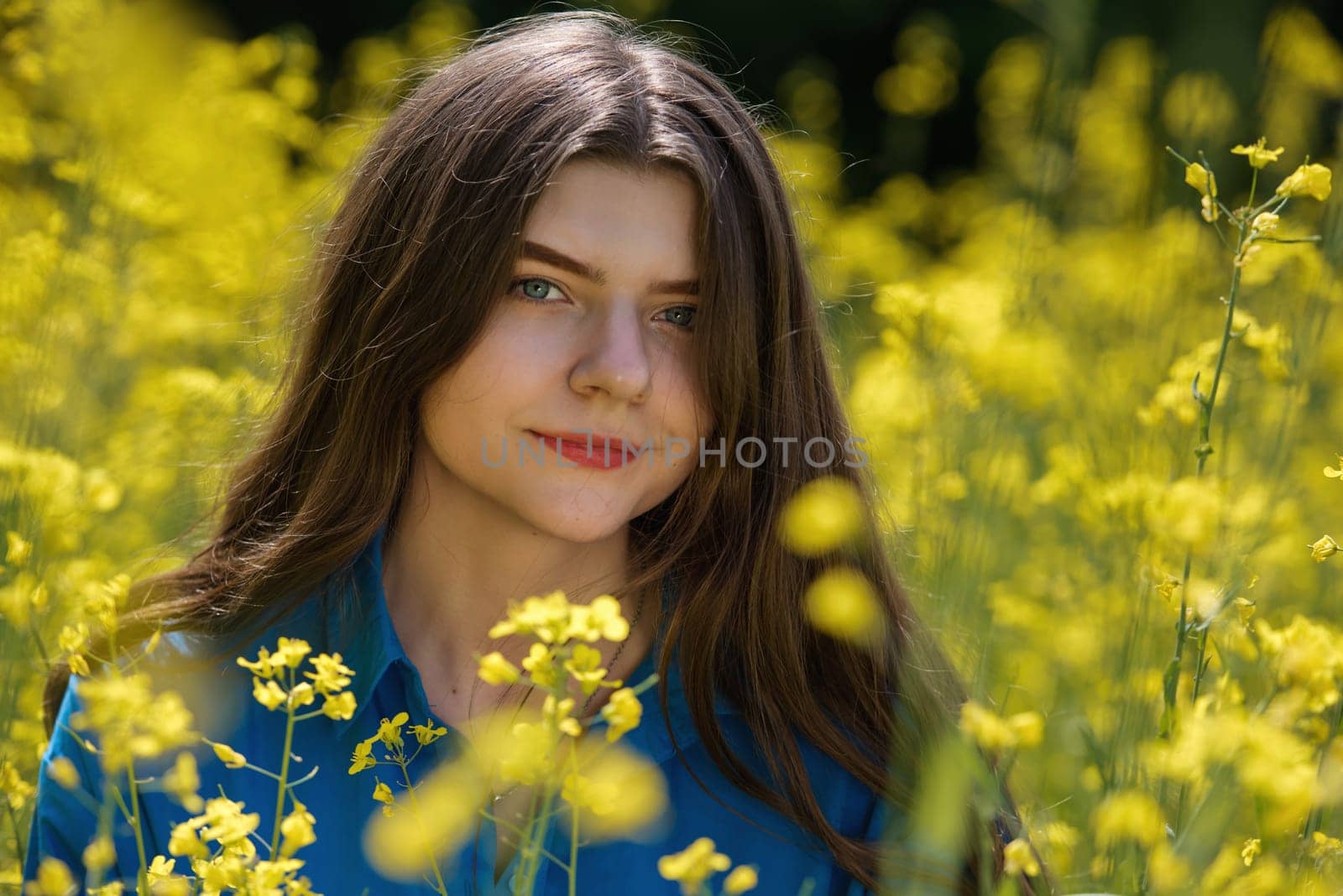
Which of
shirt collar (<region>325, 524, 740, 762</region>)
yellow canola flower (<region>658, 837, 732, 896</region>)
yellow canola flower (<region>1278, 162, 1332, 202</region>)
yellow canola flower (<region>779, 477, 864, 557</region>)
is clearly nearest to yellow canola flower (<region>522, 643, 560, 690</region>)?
yellow canola flower (<region>658, 837, 732, 896</region>)

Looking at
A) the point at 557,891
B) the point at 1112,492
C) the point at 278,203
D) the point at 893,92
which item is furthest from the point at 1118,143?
the point at 557,891

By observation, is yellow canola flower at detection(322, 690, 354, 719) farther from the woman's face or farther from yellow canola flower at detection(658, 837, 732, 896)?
the woman's face

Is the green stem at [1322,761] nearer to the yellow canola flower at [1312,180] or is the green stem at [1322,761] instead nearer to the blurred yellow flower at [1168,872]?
the blurred yellow flower at [1168,872]

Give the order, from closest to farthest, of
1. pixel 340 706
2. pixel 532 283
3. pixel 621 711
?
→ pixel 621 711 → pixel 340 706 → pixel 532 283

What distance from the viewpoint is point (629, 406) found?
4.21 ft

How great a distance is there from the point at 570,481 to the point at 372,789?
0.35 meters

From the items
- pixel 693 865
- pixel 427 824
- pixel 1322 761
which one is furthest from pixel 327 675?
pixel 1322 761

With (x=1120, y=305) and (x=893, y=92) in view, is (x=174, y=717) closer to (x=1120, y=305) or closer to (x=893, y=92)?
(x=1120, y=305)

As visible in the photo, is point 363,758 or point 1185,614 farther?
point 363,758

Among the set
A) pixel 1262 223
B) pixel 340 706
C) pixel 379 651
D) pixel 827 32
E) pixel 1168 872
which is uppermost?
pixel 1262 223

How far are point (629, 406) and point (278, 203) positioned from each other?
305 cm

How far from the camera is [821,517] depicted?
1.09 meters

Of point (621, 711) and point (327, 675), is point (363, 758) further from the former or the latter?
point (621, 711)

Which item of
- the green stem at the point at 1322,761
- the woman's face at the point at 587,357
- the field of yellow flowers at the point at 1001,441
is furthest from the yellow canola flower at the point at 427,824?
the green stem at the point at 1322,761
